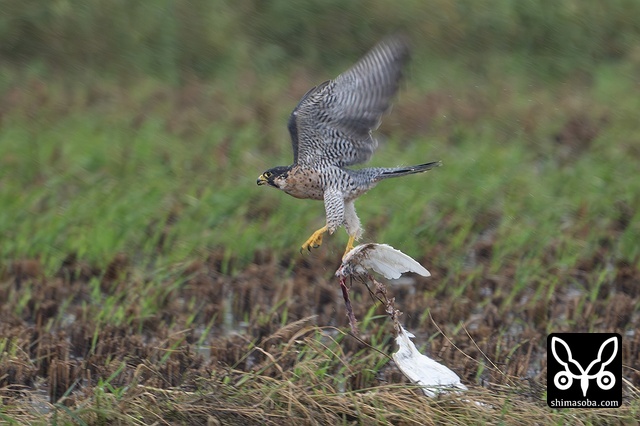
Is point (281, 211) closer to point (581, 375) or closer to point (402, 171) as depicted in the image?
point (402, 171)

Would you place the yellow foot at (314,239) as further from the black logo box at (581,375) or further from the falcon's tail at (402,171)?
the black logo box at (581,375)

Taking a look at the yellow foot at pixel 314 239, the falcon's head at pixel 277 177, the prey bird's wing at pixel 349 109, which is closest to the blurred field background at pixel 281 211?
the prey bird's wing at pixel 349 109

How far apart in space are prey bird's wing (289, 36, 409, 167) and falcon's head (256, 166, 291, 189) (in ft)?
0.30

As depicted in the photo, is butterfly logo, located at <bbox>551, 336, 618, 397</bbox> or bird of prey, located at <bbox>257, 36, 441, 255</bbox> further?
bird of prey, located at <bbox>257, 36, 441, 255</bbox>

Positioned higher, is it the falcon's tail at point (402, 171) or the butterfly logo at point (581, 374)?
the falcon's tail at point (402, 171)

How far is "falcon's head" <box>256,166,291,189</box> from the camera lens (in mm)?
5312

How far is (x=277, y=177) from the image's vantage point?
211 inches

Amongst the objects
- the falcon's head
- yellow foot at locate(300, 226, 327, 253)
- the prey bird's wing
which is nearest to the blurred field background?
the prey bird's wing

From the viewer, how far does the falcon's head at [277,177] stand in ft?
17.4

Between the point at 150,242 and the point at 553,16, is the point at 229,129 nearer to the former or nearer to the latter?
the point at 150,242

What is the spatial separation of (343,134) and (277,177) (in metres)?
0.38

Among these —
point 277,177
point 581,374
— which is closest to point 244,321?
point 277,177

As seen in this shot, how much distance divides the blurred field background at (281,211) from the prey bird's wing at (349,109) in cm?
19

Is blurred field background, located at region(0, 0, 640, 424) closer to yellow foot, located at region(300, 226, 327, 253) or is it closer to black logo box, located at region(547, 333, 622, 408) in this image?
black logo box, located at region(547, 333, 622, 408)
